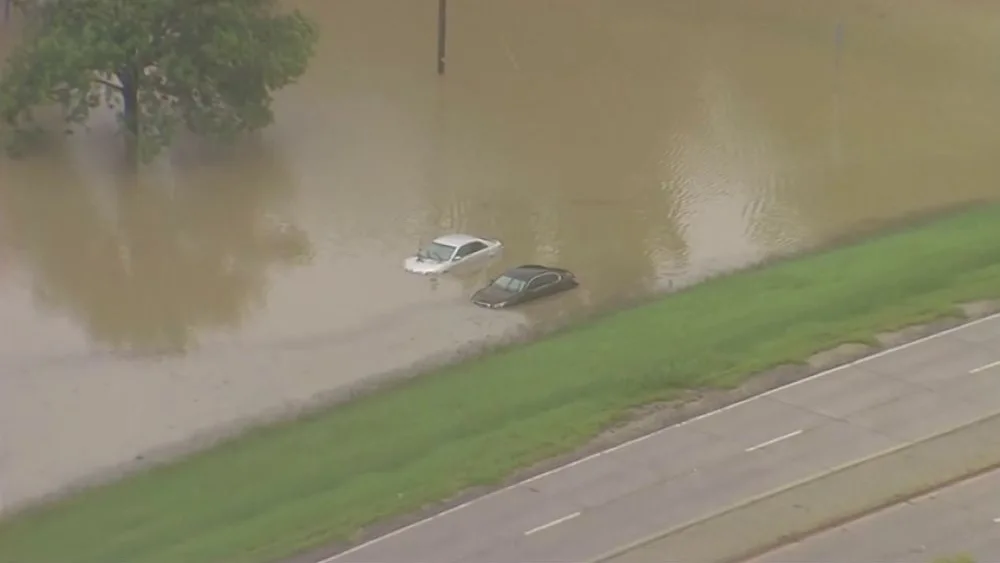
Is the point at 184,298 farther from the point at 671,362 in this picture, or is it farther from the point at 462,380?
the point at 671,362

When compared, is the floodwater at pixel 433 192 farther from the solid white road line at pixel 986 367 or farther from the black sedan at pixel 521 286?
the solid white road line at pixel 986 367

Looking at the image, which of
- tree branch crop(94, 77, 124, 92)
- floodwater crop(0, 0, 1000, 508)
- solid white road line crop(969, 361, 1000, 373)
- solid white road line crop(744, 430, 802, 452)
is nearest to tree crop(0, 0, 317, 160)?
tree branch crop(94, 77, 124, 92)

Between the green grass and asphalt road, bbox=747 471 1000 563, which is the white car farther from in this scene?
asphalt road, bbox=747 471 1000 563

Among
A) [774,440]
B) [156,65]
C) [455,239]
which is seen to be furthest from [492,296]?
[156,65]

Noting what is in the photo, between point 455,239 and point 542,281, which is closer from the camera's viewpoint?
point 542,281

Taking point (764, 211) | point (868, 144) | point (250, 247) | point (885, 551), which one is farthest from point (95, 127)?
point (885, 551)

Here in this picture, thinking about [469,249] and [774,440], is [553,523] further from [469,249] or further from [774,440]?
[469,249]
